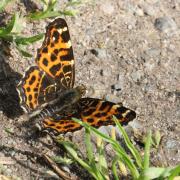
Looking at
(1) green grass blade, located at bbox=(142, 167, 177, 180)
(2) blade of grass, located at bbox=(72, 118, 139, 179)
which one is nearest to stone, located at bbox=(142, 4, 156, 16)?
(2) blade of grass, located at bbox=(72, 118, 139, 179)

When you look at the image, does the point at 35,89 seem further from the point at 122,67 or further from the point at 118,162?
the point at 122,67

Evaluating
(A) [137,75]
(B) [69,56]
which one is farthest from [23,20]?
(A) [137,75]

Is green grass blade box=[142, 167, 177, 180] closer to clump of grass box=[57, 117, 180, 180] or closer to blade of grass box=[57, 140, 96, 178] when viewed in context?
clump of grass box=[57, 117, 180, 180]

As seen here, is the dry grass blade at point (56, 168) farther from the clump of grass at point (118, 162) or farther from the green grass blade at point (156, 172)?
the green grass blade at point (156, 172)

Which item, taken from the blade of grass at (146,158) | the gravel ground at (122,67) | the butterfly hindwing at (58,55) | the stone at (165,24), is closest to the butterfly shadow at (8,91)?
the gravel ground at (122,67)

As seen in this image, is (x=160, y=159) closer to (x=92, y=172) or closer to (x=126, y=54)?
(x=92, y=172)

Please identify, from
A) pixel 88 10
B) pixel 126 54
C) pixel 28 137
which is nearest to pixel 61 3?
pixel 88 10
